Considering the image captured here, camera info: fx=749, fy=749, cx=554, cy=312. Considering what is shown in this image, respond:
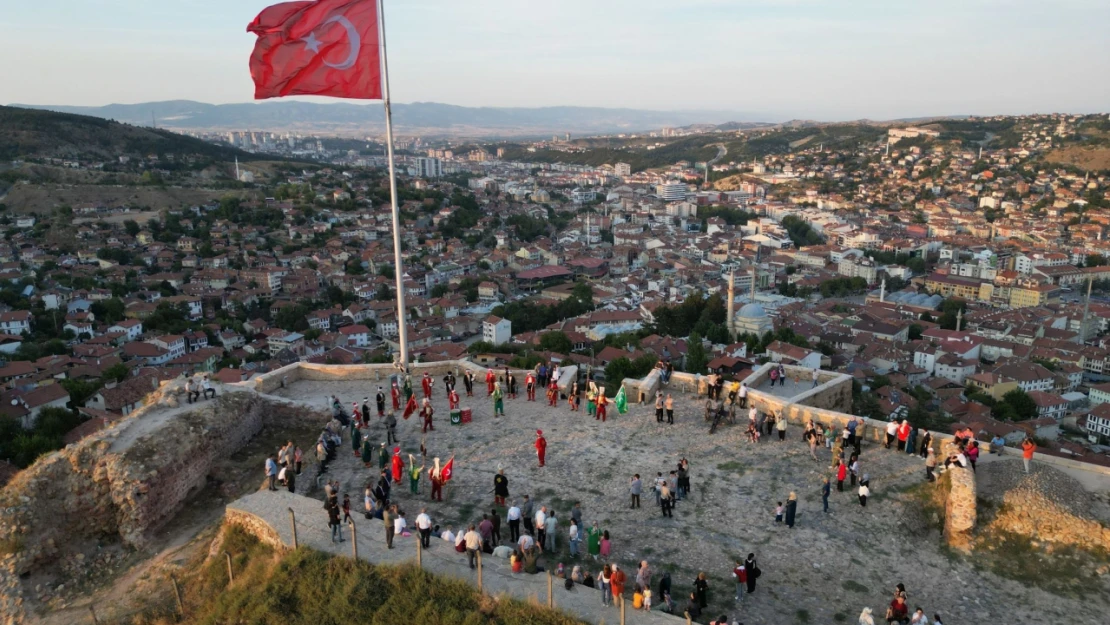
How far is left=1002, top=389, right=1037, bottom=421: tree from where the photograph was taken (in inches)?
1307

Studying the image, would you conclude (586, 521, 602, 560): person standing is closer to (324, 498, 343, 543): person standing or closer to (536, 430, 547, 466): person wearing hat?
(536, 430, 547, 466): person wearing hat

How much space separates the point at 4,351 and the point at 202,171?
5668cm

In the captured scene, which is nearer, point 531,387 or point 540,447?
point 540,447

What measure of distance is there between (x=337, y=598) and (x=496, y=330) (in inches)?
1535

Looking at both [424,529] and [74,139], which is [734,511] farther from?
[74,139]

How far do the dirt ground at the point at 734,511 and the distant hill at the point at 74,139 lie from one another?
85.8 m

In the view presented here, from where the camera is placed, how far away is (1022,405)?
3344cm

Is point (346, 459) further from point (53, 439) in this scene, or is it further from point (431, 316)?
point (431, 316)

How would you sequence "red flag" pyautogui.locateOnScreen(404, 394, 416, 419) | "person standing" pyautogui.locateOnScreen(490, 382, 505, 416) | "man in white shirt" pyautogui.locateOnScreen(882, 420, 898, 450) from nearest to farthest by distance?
"man in white shirt" pyautogui.locateOnScreen(882, 420, 898, 450) < "red flag" pyautogui.locateOnScreen(404, 394, 416, 419) < "person standing" pyautogui.locateOnScreen(490, 382, 505, 416)

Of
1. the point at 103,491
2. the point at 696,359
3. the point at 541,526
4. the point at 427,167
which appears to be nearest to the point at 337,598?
the point at 541,526

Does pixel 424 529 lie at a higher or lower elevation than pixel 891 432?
higher

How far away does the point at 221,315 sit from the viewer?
157 ft

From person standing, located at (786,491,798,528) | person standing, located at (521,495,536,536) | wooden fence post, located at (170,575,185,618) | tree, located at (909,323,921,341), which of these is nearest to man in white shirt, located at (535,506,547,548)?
person standing, located at (521,495,536,536)

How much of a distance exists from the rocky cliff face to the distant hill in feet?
275
